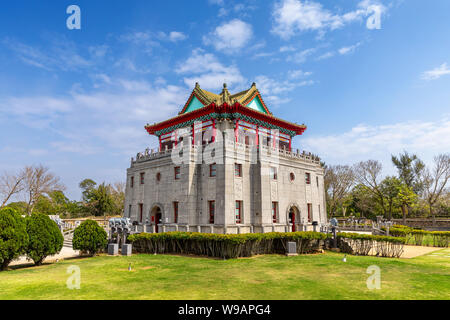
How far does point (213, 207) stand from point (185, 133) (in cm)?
859

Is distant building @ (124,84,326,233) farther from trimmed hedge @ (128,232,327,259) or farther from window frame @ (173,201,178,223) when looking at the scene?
trimmed hedge @ (128,232,327,259)

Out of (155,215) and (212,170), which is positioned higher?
(212,170)

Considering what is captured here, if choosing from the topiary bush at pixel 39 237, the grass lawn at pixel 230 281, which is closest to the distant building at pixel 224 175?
the grass lawn at pixel 230 281

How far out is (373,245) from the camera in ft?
67.1

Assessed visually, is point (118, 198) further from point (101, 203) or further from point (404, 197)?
point (404, 197)

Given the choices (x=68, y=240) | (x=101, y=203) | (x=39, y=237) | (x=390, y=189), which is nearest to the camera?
(x=39, y=237)

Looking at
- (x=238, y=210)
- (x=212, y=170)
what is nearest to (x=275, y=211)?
(x=238, y=210)

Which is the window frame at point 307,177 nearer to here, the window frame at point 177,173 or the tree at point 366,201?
the window frame at point 177,173

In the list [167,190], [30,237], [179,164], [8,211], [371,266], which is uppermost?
[179,164]

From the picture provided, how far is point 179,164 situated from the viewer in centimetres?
2362

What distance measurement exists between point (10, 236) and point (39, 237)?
1.56 meters
